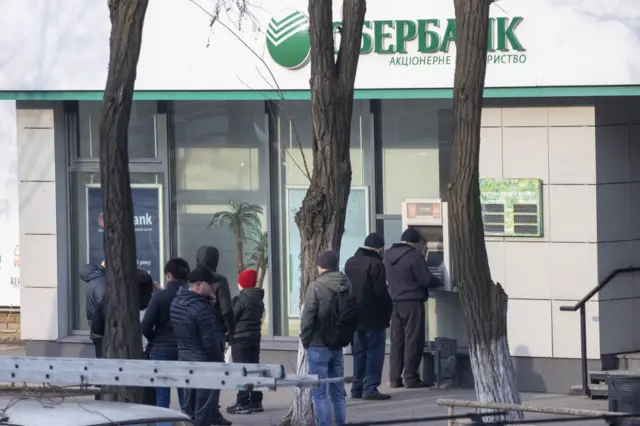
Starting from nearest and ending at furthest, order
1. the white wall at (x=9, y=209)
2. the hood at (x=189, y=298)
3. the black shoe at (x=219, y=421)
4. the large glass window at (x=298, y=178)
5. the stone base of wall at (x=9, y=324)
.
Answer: the hood at (x=189, y=298), the black shoe at (x=219, y=421), the large glass window at (x=298, y=178), the white wall at (x=9, y=209), the stone base of wall at (x=9, y=324)

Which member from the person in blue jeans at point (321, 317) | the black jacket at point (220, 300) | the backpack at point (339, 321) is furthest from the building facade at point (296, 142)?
the backpack at point (339, 321)

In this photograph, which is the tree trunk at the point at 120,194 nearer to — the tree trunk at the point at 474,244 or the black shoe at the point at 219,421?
the black shoe at the point at 219,421

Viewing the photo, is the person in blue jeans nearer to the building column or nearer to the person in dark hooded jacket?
the person in dark hooded jacket

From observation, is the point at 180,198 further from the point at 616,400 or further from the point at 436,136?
the point at 616,400

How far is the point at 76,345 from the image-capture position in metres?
15.8

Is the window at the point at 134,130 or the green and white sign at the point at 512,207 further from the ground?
the window at the point at 134,130

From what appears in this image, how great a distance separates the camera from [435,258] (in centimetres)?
1449

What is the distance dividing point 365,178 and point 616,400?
18.5ft

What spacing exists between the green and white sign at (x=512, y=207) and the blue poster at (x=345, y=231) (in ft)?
5.47

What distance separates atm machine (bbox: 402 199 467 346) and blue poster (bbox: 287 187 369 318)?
2.12ft

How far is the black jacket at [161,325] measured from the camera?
10844 mm

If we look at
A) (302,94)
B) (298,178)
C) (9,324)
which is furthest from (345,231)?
(9,324)

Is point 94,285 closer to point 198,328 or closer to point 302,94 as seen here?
point 198,328

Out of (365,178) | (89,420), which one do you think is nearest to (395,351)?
(365,178)
